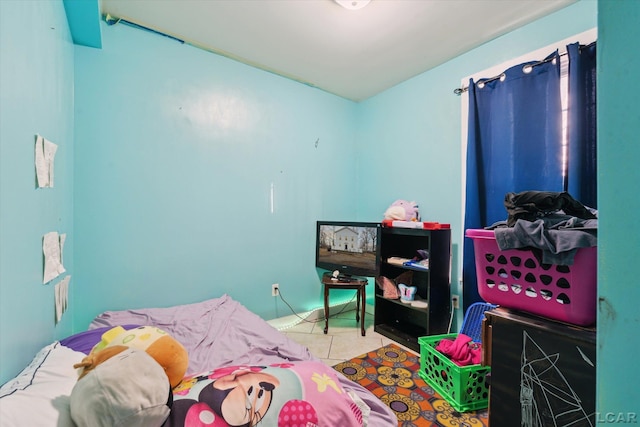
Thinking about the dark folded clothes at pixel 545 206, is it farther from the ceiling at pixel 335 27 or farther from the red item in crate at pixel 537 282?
the ceiling at pixel 335 27

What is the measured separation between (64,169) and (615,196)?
7.27ft

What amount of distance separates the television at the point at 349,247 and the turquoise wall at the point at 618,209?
2096mm

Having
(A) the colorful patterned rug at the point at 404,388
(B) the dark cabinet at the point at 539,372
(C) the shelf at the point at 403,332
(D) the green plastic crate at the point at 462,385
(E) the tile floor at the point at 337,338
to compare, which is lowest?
(E) the tile floor at the point at 337,338

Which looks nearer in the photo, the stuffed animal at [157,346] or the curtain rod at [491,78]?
the stuffed animal at [157,346]

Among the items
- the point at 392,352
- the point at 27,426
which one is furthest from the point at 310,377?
the point at 392,352

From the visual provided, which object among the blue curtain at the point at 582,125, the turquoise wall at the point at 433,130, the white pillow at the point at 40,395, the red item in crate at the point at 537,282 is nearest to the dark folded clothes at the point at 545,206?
the red item in crate at the point at 537,282

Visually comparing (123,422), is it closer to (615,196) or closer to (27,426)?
(27,426)

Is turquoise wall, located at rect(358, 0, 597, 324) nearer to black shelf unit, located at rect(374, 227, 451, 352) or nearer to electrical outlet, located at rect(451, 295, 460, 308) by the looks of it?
electrical outlet, located at rect(451, 295, 460, 308)

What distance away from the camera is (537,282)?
3.30ft

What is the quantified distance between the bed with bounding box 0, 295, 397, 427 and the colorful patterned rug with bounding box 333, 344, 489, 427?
398 mm

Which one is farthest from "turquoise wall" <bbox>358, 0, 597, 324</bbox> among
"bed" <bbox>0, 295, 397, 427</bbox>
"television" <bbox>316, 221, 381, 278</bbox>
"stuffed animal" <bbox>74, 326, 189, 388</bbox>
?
"stuffed animal" <bbox>74, 326, 189, 388</bbox>

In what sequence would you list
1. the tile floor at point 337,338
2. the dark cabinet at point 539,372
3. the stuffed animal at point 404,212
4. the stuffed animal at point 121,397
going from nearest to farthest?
the stuffed animal at point 121,397 → the dark cabinet at point 539,372 → the tile floor at point 337,338 → the stuffed animal at point 404,212

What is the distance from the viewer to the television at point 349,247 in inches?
98.6

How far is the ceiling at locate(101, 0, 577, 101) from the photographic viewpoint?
173cm
